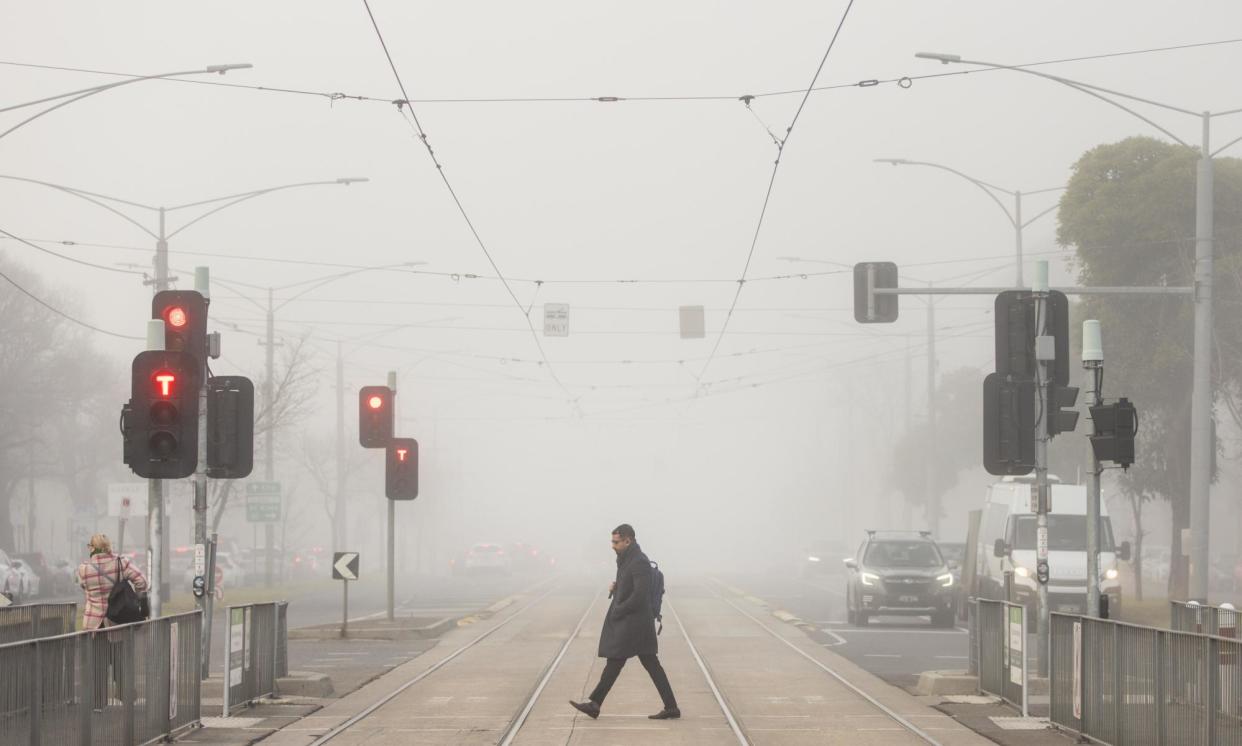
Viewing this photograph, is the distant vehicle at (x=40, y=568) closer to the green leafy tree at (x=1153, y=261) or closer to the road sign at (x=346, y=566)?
the road sign at (x=346, y=566)

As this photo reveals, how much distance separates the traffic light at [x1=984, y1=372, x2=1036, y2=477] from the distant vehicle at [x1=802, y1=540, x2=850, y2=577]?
62.0 metres

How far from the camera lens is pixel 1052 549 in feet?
115

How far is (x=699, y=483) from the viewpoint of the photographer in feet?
625

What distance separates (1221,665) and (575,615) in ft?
97.0

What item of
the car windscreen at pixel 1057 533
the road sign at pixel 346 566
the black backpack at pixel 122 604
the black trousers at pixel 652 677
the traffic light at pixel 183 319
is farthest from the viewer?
the car windscreen at pixel 1057 533

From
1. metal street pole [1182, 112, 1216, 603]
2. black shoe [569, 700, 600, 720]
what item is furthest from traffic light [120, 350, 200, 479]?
metal street pole [1182, 112, 1216, 603]

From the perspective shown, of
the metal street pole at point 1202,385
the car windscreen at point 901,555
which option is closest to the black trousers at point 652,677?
the metal street pole at point 1202,385

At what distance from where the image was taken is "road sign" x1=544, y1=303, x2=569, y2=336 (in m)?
44.8

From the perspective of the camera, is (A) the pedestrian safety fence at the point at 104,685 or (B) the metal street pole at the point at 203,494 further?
(B) the metal street pole at the point at 203,494

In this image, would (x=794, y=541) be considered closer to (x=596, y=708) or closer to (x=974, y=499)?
(x=974, y=499)

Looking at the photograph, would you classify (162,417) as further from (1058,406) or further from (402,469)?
Result: (402,469)

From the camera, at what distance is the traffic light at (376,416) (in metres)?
29.7

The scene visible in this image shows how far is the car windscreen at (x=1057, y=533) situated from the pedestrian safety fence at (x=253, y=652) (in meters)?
18.7

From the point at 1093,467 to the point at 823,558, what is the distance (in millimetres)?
64980
